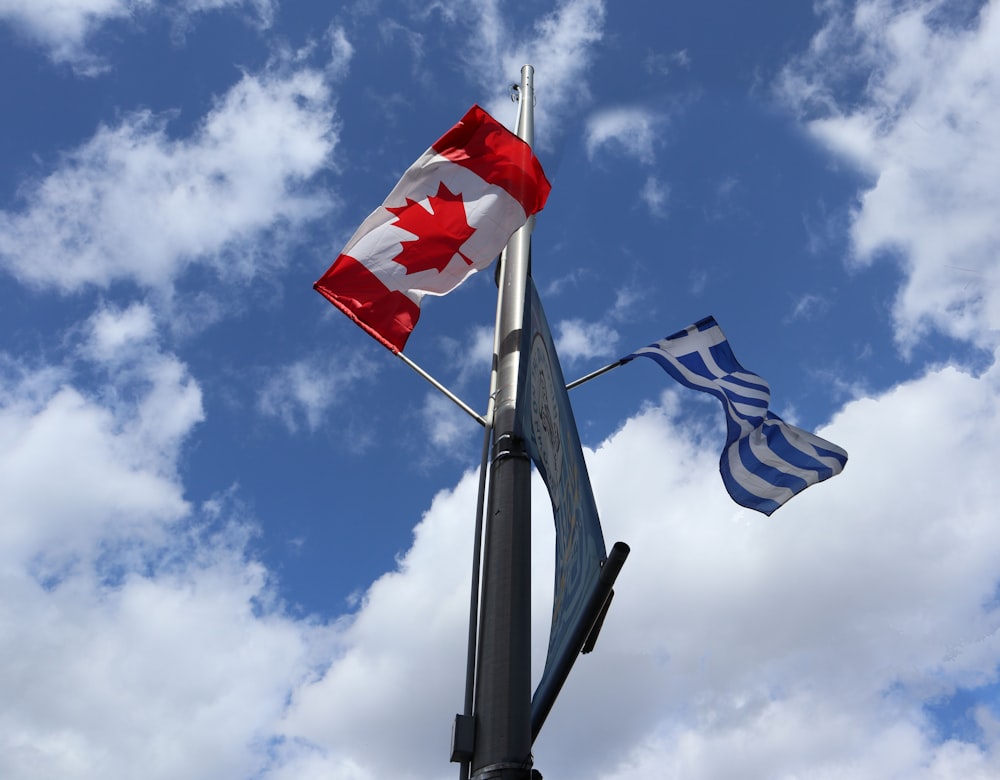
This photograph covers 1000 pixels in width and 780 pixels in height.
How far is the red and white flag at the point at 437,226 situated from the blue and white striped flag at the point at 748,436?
3127 millimetres

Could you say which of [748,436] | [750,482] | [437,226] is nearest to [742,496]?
[750,482]

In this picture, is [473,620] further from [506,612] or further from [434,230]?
[434,230]

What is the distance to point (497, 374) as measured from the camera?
930 cm

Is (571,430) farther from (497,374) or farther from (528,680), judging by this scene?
(528,680)

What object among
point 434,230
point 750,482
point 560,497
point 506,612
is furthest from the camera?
point 750,482

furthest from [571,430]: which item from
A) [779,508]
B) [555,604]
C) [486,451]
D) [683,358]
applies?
[779,508]

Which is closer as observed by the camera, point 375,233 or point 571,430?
point 571,430

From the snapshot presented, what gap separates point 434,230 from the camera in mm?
10727

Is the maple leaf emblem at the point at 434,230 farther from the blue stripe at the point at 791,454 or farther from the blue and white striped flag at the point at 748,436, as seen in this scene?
the blue stripe at the point at 791,454

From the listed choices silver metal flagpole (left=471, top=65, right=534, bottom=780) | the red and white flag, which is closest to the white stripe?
→ the red and white flag

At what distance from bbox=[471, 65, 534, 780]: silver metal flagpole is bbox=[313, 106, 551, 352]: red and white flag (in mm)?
1621

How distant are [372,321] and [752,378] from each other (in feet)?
21.1

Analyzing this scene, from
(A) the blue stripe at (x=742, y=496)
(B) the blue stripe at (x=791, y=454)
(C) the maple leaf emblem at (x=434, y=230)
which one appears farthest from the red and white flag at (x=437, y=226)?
(B) the blue stripe at (x=791, y=454)

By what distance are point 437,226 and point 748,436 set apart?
567cm
